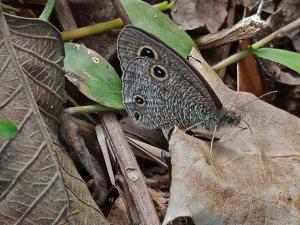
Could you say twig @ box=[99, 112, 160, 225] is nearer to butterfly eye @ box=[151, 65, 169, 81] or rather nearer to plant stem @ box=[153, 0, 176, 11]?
butterfly eye @ box=[151, 65, 169, 81]

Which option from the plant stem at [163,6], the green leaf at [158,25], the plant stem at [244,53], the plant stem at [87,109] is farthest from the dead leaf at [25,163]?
the plant stem at [244,53]

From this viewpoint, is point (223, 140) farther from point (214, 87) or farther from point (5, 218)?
point (5, 218)

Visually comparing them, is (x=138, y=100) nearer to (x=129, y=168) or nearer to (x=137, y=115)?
(x=137, y=115)

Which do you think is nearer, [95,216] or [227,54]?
[95,216]

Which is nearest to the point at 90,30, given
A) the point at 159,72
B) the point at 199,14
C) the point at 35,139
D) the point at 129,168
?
the point at 159,72

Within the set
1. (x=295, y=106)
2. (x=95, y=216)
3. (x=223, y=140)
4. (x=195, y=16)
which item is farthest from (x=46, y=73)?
(x=295, y=106)

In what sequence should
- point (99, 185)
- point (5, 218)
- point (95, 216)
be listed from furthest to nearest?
point (99, 185) → point (95, 216) → point (5, 218)
